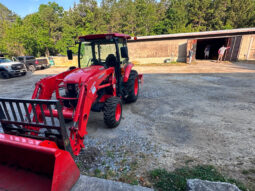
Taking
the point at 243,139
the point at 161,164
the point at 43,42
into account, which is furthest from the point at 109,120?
the point at 43,42

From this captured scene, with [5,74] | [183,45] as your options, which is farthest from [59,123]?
[183,45]

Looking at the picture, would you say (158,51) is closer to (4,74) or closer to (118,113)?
(118,113)

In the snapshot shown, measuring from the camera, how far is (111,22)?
25078 millimetres

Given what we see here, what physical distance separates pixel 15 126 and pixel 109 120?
1.80 meters

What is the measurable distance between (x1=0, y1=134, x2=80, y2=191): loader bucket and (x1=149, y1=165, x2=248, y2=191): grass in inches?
48.4

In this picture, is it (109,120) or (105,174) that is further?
(109,120)

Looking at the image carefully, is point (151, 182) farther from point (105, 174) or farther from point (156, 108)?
point (156, 108)

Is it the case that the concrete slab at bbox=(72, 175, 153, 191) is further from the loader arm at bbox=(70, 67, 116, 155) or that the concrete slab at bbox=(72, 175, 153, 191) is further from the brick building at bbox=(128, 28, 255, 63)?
the brick building at bbox=(128, 28, 255, 63)

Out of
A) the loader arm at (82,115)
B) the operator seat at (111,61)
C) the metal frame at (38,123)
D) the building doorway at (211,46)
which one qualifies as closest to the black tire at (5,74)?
the operator seat at (111,61)

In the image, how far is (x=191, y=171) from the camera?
2.37 meters

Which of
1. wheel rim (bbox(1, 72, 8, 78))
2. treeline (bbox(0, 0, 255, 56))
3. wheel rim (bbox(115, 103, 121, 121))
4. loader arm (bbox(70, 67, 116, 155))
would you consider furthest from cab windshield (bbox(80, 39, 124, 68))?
treeline (bbox(0, 0, 255, 56))

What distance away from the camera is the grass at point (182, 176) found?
212 centimetres

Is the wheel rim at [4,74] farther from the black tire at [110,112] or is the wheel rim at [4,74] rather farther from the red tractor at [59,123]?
the black tire at [110,112]

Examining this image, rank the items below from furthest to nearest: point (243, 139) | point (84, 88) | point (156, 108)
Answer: point (156, 108)
point (243, 139)
point (84, 88)
